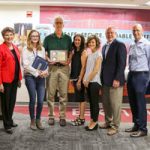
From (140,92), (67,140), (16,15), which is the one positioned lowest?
(67,140)

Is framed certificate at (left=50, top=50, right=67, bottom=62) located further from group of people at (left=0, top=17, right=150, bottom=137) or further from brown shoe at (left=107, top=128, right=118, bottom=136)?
brown shoe at (left=107, top=128, right=118, bottom=136)

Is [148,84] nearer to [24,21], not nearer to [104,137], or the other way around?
[104,137]

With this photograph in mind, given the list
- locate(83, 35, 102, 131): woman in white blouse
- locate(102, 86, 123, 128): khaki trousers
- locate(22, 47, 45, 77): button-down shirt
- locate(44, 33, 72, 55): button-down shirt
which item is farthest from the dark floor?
locate(44, 33, 72, 55): button-down shirt

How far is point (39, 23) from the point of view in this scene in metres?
6.98

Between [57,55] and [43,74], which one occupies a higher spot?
[57,55]

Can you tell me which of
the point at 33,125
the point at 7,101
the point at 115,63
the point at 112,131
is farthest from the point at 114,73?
the point at 7,101

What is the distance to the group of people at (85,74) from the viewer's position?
4242mm

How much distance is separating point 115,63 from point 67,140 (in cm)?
121

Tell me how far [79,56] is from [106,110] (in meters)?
0.90

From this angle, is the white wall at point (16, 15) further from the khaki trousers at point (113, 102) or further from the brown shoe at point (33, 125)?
the khaki trousers at point (113, 102)

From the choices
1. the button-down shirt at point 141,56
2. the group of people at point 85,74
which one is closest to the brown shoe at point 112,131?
the group of people at point 85,74

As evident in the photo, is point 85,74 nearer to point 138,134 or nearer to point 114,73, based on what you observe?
point 114,73

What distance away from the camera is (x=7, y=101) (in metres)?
4.40

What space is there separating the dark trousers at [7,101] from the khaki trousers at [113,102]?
1289mm
